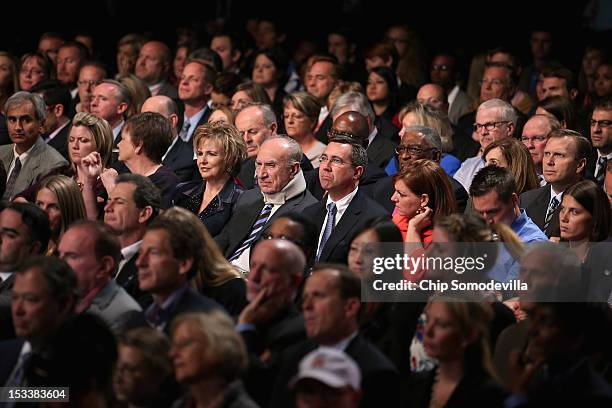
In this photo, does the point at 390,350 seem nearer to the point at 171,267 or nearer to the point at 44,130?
the point at 171,267

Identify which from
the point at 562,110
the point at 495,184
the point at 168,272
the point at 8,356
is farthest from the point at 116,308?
the point at 562,110

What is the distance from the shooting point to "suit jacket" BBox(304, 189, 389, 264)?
7.12 meters

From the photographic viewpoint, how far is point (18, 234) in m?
6.30

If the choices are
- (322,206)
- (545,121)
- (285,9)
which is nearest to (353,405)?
(322,206)

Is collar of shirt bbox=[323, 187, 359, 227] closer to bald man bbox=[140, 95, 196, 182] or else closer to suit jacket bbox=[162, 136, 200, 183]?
bald man bbox=[140, 95, 196, 182]

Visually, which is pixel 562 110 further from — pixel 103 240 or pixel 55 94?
pixel 103 240

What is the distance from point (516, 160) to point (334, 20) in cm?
622

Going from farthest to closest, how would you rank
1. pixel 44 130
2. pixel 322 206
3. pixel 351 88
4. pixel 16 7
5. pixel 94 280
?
pixel 16 7
pixel 351 88
pixel 44 130
pixel 322 206
pixel 94 280

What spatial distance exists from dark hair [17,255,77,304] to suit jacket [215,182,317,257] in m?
2.18

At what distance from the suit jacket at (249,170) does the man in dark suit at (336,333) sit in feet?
11.4

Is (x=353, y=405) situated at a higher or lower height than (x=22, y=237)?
lower

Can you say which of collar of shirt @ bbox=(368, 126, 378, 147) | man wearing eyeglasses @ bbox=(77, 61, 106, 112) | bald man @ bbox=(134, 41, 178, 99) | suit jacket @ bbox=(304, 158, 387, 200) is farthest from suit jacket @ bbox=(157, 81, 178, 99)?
suit jacket @ bbox=(304, 158, 387, 200)

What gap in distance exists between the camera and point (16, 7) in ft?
45.3

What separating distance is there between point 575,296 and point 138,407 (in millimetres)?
1794
